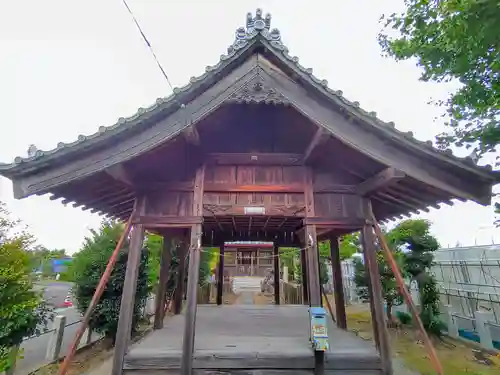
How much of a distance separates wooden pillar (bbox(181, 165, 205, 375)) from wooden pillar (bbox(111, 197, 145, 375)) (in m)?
0.79

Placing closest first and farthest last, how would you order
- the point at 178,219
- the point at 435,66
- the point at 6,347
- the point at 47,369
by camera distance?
1. the point at 178,219
2. the point at 6,347
3. the point at 435,66
4. the point at 47,369

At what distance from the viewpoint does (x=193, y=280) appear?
12.0ft

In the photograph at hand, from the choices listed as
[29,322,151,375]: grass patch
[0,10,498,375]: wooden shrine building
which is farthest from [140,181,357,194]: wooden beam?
[29,322,151,375]: grass patch

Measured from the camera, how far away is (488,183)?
3410 mm

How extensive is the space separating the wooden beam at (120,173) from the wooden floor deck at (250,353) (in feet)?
7.31

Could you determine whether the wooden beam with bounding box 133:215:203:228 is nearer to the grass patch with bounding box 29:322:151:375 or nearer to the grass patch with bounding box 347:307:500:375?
the grass patch with bounding box 29:322:151:375

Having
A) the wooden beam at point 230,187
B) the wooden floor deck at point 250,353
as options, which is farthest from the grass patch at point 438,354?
the wooden beam at point 230,187

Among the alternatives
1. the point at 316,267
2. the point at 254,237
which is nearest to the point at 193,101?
the point at 316,267

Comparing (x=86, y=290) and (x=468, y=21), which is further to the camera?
(x=86, y=290)

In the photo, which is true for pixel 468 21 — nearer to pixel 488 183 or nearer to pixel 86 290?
pixel 488 183

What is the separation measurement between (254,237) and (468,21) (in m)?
7.50

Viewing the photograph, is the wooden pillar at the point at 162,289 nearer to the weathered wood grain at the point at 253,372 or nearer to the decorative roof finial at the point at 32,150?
the weathered wood grain at the point at 253,372

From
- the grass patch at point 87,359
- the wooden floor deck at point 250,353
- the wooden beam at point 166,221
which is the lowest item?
the grass patch at point 87,359

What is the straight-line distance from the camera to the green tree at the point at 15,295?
4.96 meters
